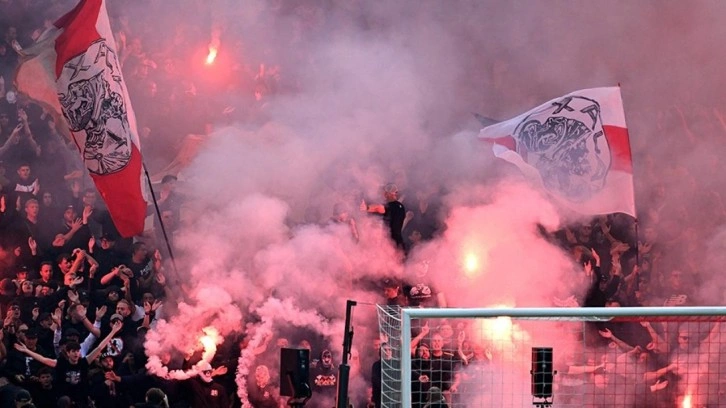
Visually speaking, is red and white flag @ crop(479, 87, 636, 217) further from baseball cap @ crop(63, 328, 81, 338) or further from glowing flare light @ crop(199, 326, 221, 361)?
baseball cap @ crop(63, 328, 81, 338)

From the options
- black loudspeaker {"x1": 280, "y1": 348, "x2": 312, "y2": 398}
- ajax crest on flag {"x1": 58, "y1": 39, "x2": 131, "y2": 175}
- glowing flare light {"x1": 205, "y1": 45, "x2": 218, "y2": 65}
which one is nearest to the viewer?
black loudspeaker {"x1": 280, "y1": 348, "x2": 312, "y2": 398}

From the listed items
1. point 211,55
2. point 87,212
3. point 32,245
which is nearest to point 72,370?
point 32,245

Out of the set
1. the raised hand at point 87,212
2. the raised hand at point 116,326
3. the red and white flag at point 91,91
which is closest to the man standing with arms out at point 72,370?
the raised hand at point 116,326

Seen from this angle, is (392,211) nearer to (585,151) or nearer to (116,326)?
(585,151)

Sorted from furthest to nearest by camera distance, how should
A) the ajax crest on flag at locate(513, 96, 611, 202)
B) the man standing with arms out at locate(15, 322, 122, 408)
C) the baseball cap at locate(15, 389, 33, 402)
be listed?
the ajax crest on flag at locate(513, 96, 611, 202), the man standing with arms out at locate(15, 322, 122, 408), the baseball cap at locate(15, 389, 33, 402)

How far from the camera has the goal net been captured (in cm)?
953

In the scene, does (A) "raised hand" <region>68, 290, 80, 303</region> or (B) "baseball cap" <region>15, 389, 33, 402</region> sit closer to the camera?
(B) "baseball cap" <region>15, 389, 33, 402</region>

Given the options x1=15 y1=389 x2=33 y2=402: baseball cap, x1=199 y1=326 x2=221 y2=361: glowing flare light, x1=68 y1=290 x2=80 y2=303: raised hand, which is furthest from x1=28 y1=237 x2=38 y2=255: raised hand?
x1=199 y1=326 x2=221 y2=361: glowing flare light

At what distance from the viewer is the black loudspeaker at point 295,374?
24.8 ft

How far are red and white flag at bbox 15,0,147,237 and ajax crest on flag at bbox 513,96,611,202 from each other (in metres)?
3.80

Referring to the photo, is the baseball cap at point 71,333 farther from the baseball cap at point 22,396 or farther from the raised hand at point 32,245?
the raised hand at point 32,245

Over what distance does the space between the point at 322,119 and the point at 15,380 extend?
12.7 ft

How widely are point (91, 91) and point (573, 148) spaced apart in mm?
4465

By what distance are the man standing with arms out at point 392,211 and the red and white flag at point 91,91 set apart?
242 centimetres
